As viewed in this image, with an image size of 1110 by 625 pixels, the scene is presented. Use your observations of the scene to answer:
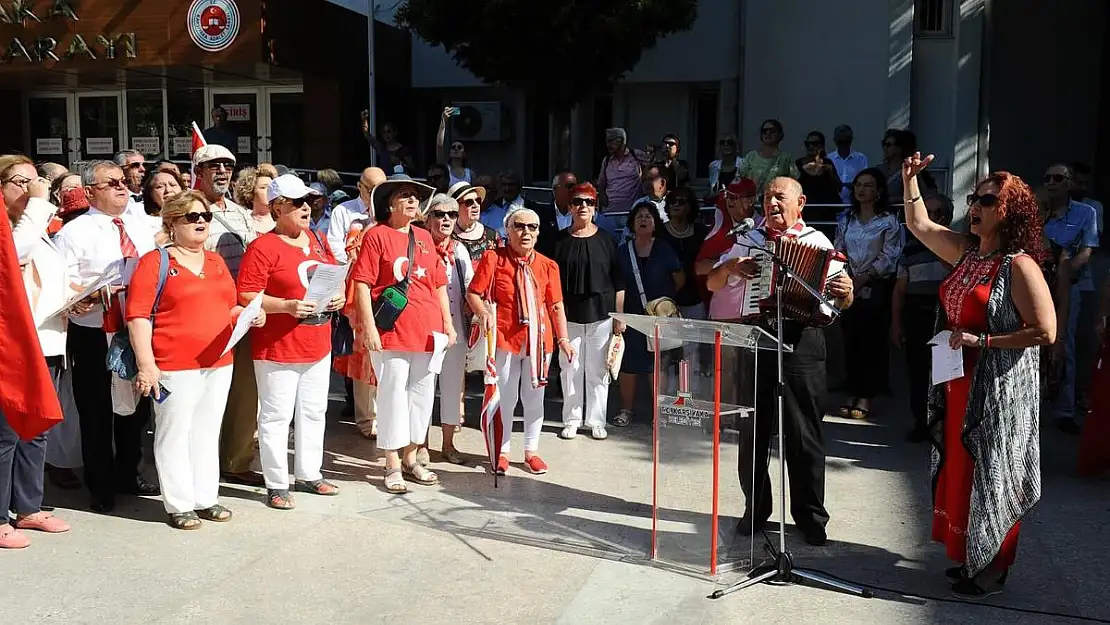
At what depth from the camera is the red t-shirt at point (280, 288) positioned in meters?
5.86

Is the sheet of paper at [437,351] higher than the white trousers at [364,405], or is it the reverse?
the sheet of paper at [437,351]

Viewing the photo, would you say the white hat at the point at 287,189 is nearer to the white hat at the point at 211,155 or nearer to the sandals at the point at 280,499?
the white hat at the point at 211,155

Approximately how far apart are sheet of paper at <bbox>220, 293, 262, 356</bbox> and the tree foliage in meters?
8.30

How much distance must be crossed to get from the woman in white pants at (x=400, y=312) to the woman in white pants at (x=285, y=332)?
0.82ft

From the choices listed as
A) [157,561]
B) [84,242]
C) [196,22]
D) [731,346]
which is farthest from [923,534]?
[196,22]

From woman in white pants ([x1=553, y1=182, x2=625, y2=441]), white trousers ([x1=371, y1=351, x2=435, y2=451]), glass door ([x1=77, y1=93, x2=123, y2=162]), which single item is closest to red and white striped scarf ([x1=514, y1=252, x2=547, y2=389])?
white trousers ([x1=371, y1=351, x2=435, y2=451])

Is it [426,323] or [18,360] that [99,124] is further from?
[18,360]

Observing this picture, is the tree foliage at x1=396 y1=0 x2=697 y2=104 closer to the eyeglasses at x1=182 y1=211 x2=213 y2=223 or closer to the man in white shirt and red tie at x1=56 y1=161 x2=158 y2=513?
the man in white shirt and red tie at x1=56 y1=161 x2=158 y2=513

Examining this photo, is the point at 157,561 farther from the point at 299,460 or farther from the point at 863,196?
the point at 863,196

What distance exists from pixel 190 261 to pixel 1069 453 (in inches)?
237

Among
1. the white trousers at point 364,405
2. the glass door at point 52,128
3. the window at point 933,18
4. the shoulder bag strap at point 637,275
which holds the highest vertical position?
the window at point 933,18

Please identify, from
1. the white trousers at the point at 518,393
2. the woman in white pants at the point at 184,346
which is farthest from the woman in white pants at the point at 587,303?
the woman in white pants at the point at 184,346

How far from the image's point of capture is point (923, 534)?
5770 mm

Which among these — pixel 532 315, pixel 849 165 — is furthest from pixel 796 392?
pixel 849 165
